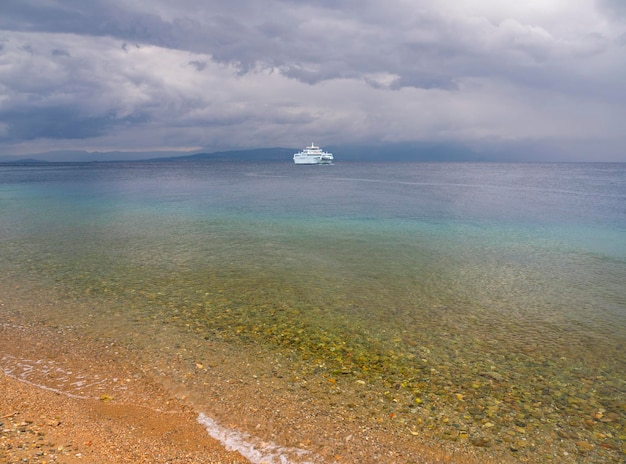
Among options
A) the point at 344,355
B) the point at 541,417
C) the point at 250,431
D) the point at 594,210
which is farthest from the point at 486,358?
the point at 594,210

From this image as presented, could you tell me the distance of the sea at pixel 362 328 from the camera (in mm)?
8266

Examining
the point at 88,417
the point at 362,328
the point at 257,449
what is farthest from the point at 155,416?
the point at 362,328

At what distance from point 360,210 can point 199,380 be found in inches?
1467

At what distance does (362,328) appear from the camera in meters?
13.3

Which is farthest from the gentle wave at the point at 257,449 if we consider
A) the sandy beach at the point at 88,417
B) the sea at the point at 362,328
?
the sandy beach at the point at 88,417

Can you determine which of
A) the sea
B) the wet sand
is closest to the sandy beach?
the wet sand

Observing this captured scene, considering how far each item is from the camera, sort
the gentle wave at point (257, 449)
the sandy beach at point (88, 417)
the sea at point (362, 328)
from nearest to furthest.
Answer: the sandy beach at point (88, 417) → the gentle wave at point (257, 449) → the sea at point (362, 328)

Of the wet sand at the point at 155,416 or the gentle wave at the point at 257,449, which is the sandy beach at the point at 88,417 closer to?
the wet sand at the point at 155,416

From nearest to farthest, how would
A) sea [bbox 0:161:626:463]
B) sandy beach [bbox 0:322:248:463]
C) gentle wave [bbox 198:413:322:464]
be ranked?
sandy beach [bbox 0:322:248:463] < gentle wave [bbox 198:413:322:464] < sea [bbox 0:161:626:463]

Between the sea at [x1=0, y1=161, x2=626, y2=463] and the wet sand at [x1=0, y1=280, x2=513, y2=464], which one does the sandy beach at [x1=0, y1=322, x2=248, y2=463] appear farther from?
the sea at [x1=0, y1=161, x2=626, y2=463]

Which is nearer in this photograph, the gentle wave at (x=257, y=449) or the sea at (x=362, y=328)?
the gentle wave at (x=257, y=449)

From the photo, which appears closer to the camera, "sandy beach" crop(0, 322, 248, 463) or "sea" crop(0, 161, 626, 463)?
"sandy beach" crop(0, 322, 248, 463)

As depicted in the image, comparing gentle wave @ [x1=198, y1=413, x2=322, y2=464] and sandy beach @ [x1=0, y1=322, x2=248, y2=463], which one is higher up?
sandy beach @ [x1=0, y1=322, x2=248, y2=463]

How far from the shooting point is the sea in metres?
8.27
